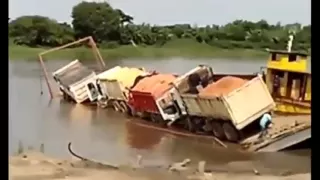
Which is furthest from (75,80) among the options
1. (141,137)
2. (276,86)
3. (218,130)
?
(276,86)

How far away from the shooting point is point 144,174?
4.32ft

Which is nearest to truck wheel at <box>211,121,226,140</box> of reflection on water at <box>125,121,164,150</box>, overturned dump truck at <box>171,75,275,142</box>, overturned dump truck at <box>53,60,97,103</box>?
overturned dump truck at <box>171,75,275,142</box>

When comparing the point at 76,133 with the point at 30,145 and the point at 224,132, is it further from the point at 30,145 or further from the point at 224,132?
the point at 224,132

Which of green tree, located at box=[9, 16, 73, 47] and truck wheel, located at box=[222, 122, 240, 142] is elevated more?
green tree, located at box=[9, 16, 73, 47]

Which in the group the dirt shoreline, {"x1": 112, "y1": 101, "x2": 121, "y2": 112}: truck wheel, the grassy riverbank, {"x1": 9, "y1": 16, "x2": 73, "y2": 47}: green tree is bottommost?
the dirt shoreline

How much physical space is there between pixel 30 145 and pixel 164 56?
35 centimetres

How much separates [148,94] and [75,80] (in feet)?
0.54

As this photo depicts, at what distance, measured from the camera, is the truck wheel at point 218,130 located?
1333 millimetres

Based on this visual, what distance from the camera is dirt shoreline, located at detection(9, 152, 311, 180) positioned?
130 centimetres

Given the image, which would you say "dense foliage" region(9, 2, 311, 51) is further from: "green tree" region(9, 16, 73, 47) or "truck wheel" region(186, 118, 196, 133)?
"truck wheel" region(186, 118, 196, 133)

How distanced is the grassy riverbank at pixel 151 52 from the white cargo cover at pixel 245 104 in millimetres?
71

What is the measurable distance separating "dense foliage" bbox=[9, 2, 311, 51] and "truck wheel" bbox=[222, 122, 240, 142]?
18cm

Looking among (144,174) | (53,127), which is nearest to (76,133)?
(53,127)
